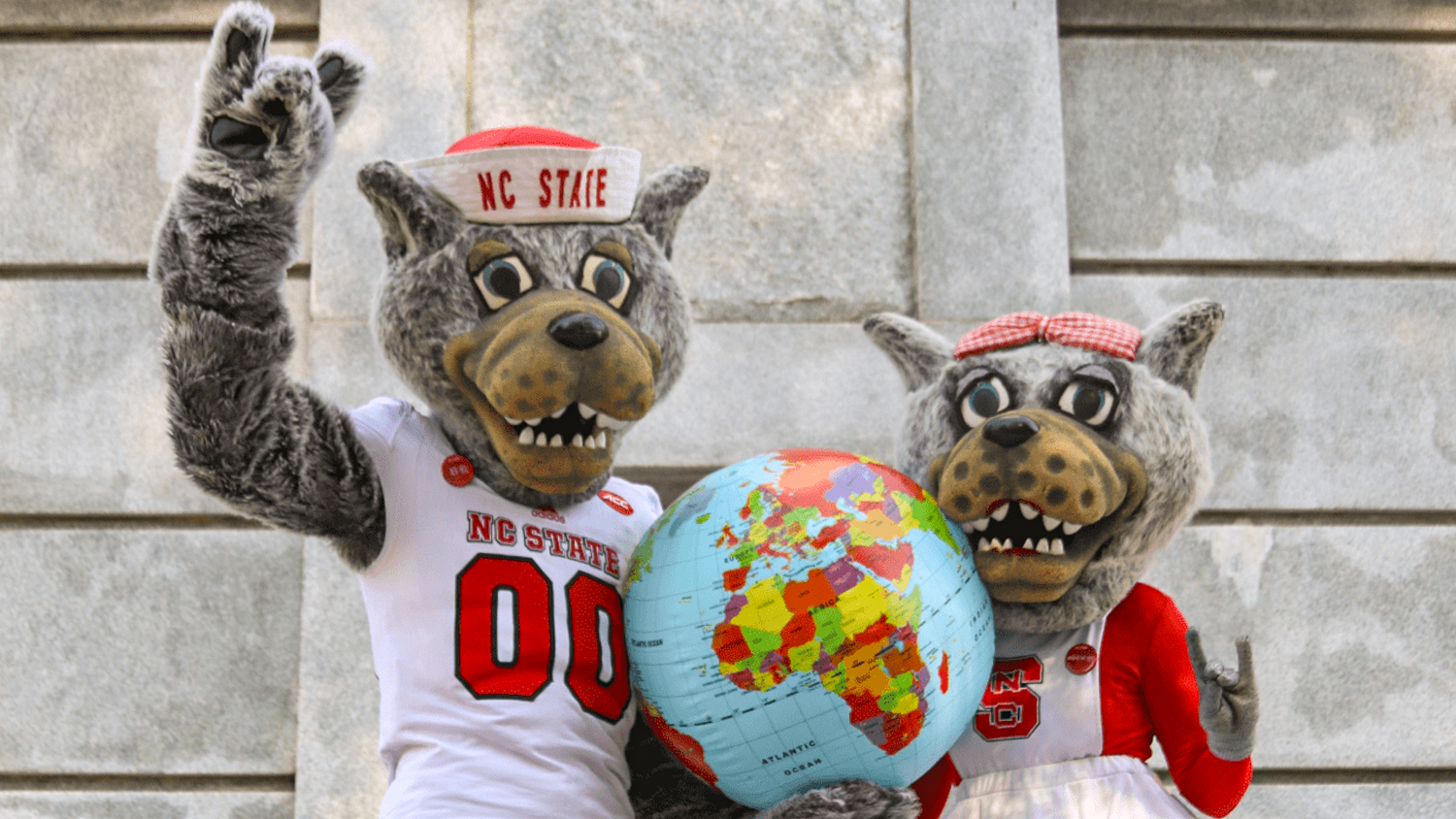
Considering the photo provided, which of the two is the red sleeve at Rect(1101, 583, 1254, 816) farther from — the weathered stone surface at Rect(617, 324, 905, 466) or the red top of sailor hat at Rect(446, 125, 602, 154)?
the weathered stone surface at Rect(617, 324, 905, 466)

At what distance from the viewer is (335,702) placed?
12.6ft

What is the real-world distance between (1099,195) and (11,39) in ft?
13.7

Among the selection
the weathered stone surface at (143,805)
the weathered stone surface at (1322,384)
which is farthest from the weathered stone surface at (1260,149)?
the weathered stone surface at (143,805)

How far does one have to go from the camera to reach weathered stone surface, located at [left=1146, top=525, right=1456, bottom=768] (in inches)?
161

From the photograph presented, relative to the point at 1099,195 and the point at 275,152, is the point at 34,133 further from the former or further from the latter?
the point at 1099,195

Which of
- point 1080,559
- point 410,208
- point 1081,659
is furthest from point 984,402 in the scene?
point 410,208

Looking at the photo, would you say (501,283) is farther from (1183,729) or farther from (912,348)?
(1183,729)

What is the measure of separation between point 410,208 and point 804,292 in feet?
6.82

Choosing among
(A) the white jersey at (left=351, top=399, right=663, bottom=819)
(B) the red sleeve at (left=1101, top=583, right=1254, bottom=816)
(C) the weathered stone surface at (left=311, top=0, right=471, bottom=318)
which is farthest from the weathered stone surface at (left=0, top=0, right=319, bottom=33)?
(B) the red sleeve at (left=1101, top=583, right=1254, bottom=816)

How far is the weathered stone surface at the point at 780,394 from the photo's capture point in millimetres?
4086

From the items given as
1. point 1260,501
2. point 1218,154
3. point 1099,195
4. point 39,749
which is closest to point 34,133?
point 39,749

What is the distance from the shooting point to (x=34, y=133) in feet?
13.9

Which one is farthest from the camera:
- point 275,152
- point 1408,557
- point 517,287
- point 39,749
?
point 1408,557

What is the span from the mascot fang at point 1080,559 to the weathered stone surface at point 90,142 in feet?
9.31
